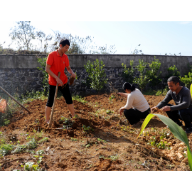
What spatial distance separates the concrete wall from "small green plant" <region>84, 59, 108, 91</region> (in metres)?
0.49

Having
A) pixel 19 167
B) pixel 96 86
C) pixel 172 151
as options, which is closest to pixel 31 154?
pixel 19 167

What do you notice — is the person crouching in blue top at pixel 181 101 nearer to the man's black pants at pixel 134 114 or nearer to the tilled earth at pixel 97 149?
the tilled earth at pixel 97 149

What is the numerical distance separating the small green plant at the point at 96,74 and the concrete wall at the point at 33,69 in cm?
49

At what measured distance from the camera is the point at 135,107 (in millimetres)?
4703

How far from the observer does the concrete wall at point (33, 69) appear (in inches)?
343

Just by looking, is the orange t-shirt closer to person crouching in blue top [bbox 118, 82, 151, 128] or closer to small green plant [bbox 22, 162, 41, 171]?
person crouching in blue top [bbox 118, 82, 151, 128]

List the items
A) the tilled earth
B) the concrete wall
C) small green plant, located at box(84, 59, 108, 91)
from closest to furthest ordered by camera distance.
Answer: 1. the tilled earth
2. small green plant, located at box(84, 59, 108, 91)
3. the concrete wall

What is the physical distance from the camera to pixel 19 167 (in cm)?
Result: 237

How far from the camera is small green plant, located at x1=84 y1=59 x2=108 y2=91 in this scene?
8430mm

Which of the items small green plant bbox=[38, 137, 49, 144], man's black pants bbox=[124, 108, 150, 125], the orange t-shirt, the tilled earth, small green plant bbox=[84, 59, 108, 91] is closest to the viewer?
the tilled earth

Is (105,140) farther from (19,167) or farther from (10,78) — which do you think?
(10,78)

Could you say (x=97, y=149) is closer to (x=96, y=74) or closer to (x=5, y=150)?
(x=5, y=150)

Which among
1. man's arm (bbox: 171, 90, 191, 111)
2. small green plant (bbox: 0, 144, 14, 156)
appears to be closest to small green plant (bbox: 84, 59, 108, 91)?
man's arm (bbox: 171, 90, 191, 111)

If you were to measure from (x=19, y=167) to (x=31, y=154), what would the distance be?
368mm
